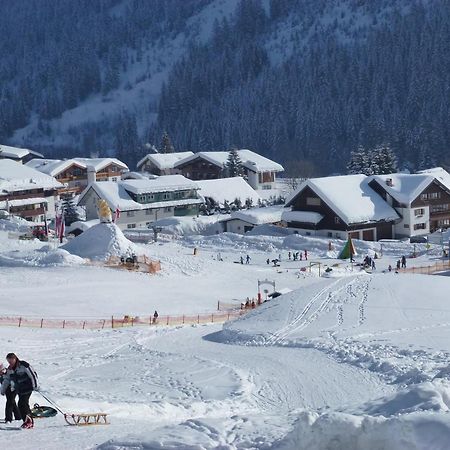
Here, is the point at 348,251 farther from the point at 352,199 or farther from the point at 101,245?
the point at 101,245

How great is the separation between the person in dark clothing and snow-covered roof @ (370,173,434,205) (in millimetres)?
47183

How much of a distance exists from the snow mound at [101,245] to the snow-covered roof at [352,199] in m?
18.8

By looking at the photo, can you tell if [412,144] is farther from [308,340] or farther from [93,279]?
[308,340]

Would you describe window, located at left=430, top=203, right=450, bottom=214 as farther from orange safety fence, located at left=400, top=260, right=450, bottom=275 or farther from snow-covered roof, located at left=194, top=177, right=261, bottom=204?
snow-covered roof, located at left=194, top=177, right=261, bottom=204

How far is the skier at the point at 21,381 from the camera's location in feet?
40.9

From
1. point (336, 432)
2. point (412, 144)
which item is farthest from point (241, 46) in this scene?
point (336, 432)

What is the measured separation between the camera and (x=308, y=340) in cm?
2341

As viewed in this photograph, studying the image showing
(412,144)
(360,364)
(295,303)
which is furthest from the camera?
(412,144)

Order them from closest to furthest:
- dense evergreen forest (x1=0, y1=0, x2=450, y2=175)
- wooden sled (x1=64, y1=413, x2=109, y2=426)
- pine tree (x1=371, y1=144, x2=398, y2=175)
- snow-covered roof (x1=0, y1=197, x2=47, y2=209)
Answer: wooden sled (x1=64, y1=413, x2=109, y2=426)
snow-covered roof (x1=0, y1=197, x2=47, y2=209)
pine tree (x1=371, y1=144, x2=398, y2=175)
dense evergreen forest (x1=0, y1=0, x2=450, y2=175)

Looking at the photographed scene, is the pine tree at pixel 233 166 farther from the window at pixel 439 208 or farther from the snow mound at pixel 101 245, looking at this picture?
the snow mound at pixel 101 245

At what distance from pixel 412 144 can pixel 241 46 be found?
2524 inches

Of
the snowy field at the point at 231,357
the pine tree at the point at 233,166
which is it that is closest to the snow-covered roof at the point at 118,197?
the pine tree at the point at 233,166

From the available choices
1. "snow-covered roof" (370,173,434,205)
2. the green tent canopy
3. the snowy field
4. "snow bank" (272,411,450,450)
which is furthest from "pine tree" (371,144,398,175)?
"snow bank" (272,411,450,450)

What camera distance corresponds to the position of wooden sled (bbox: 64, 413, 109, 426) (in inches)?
530
